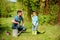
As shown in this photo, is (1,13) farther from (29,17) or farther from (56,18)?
(56,18)

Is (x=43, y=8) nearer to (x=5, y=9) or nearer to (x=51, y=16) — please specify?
(x=51, y=16)

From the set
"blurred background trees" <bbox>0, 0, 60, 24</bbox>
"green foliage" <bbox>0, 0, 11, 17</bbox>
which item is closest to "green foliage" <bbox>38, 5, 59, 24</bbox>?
"blurred background trees" <bbox>0, 0, 60, 24</bbox>

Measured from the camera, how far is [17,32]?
40.4 ft

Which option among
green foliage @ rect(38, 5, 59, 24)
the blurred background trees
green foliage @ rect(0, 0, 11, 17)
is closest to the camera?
green foliage @ rect(38, 5, 59, 24)

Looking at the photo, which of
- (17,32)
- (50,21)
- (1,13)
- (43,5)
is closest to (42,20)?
(50,21)

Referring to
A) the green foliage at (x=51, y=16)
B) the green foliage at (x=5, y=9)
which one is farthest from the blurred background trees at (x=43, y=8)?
the green foliage at (x=5, y=9)

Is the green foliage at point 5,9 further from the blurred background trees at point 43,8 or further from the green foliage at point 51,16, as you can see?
the green foliage at point 51,16

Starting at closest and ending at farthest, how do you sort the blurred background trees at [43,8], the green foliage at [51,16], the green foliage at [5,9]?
the green foliage at [51,16] < the blurred background trees at [43,8] < the green foliage at [5,9]

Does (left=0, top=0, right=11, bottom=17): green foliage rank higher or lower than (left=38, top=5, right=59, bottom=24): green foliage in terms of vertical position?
lower

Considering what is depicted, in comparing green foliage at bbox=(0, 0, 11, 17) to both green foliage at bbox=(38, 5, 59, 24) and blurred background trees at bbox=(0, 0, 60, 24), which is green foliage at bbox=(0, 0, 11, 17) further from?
green foliage at bbox=(38, 5, 59, 24)

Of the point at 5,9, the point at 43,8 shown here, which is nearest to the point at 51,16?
the point at 43,8

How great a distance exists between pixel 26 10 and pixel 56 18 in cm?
320

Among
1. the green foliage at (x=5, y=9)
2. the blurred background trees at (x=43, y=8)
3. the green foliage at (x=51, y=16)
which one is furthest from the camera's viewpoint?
the green foliage at (x=5, y=9)

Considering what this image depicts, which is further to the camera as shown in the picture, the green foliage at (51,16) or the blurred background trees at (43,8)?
the blurred background trees at (43,8)
